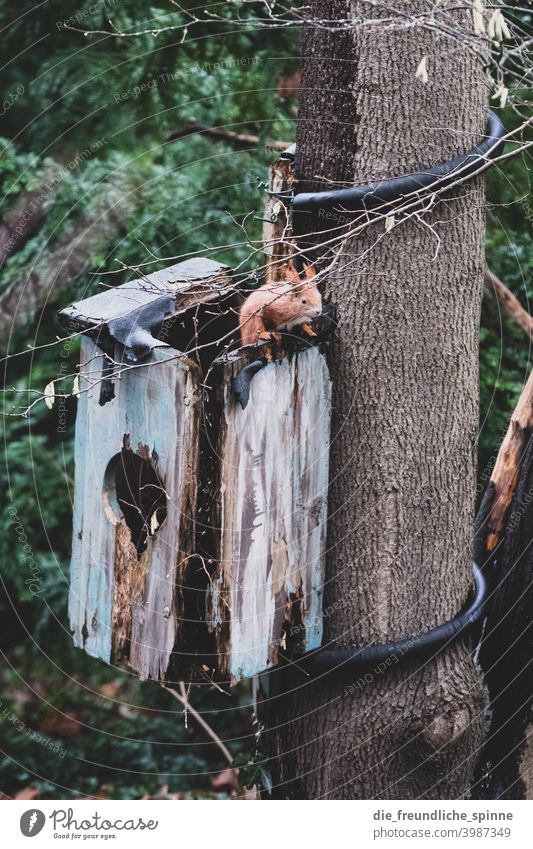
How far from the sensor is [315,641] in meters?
2.08

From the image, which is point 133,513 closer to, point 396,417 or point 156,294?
point 156,294

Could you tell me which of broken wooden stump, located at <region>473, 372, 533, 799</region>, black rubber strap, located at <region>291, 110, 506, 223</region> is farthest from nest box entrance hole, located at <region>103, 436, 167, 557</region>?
broken wooden stump, located at <region>473, 372, 533, 799</region>

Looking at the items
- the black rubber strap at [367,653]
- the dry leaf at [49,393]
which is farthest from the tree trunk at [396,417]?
the dry leaf at [49,393]

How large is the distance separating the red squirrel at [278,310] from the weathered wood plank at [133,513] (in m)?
0.21

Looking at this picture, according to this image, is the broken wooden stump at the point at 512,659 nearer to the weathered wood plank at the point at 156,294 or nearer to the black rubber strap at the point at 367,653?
the black rubber strap at the point at 367,653

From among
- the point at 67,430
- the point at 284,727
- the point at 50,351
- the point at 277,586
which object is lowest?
the point at 284,727

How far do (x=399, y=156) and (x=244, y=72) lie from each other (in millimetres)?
1520

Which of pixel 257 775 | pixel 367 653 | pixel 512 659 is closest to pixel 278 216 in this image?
→ pixel 367 653

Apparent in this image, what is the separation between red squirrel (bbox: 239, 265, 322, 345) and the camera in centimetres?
186

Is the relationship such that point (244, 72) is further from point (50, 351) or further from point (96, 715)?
point (96, 715)

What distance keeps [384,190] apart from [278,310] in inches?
14.3

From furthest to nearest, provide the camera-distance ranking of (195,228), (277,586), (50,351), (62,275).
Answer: (50,351) < (62,275) < (195,228) < (277,586)

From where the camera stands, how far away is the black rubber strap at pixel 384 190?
1.97m

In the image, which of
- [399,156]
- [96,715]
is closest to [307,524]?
[399,156]
